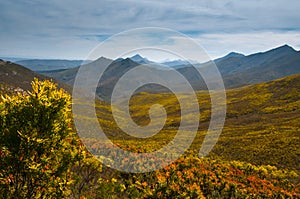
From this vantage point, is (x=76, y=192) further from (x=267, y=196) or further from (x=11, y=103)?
(x=267, y=196)

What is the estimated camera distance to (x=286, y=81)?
19225 cm

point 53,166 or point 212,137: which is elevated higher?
point 53,166

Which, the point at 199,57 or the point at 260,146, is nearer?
the point at 199,57

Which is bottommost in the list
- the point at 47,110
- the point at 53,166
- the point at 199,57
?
the point at 53,166

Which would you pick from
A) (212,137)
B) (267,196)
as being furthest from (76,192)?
(212,137)

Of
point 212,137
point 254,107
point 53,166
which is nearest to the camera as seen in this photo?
point 53,166

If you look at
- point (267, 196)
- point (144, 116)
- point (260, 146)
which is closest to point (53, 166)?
point (267, 196)

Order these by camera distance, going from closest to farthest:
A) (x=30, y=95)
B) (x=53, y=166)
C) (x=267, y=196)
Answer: (x=30, y=95) < (x=53, y=166) < (x=267, y=196)

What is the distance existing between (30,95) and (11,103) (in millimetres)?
1053

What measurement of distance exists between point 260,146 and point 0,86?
529 ft

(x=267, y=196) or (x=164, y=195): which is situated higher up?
(x=164, y=195)

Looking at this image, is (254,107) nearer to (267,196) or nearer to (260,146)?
(260,146)

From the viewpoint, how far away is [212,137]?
284ft

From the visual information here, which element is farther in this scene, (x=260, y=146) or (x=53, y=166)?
(x=260, y=146)
